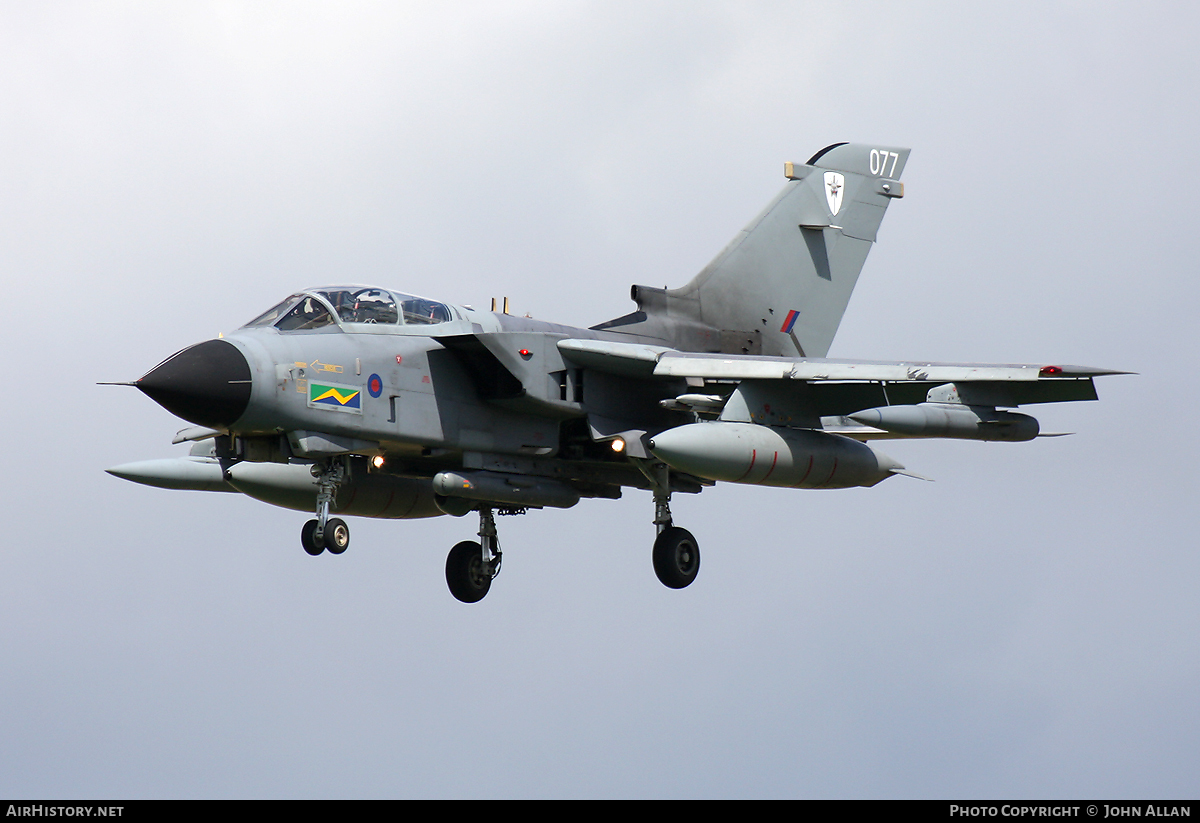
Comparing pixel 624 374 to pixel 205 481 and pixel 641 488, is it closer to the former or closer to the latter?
pixel 641 488

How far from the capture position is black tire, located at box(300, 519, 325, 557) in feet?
56.9

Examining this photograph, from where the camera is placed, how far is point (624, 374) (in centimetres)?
1922

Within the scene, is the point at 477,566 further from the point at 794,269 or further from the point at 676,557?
the point at 794,269

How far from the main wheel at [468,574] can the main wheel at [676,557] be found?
2.45m

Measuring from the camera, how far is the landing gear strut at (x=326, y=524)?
684 inches

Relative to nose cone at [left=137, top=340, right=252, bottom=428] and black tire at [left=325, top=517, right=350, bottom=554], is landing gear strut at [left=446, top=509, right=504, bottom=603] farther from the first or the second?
nose cone at [left=137, top=340, right=252, bottom=428]

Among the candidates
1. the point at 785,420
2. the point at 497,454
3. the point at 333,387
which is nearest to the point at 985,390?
the point at 785,420

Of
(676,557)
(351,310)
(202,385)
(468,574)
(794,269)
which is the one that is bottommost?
(468,574)

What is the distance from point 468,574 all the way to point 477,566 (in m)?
0.18

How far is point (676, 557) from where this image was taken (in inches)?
779

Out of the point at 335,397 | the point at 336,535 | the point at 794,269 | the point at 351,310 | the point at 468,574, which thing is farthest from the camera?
the point at 794,269

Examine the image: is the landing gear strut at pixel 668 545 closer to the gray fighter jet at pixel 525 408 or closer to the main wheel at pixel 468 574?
the gray fighter jet at pixel 525 408

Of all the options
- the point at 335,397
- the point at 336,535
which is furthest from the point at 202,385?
the point at 336,535
